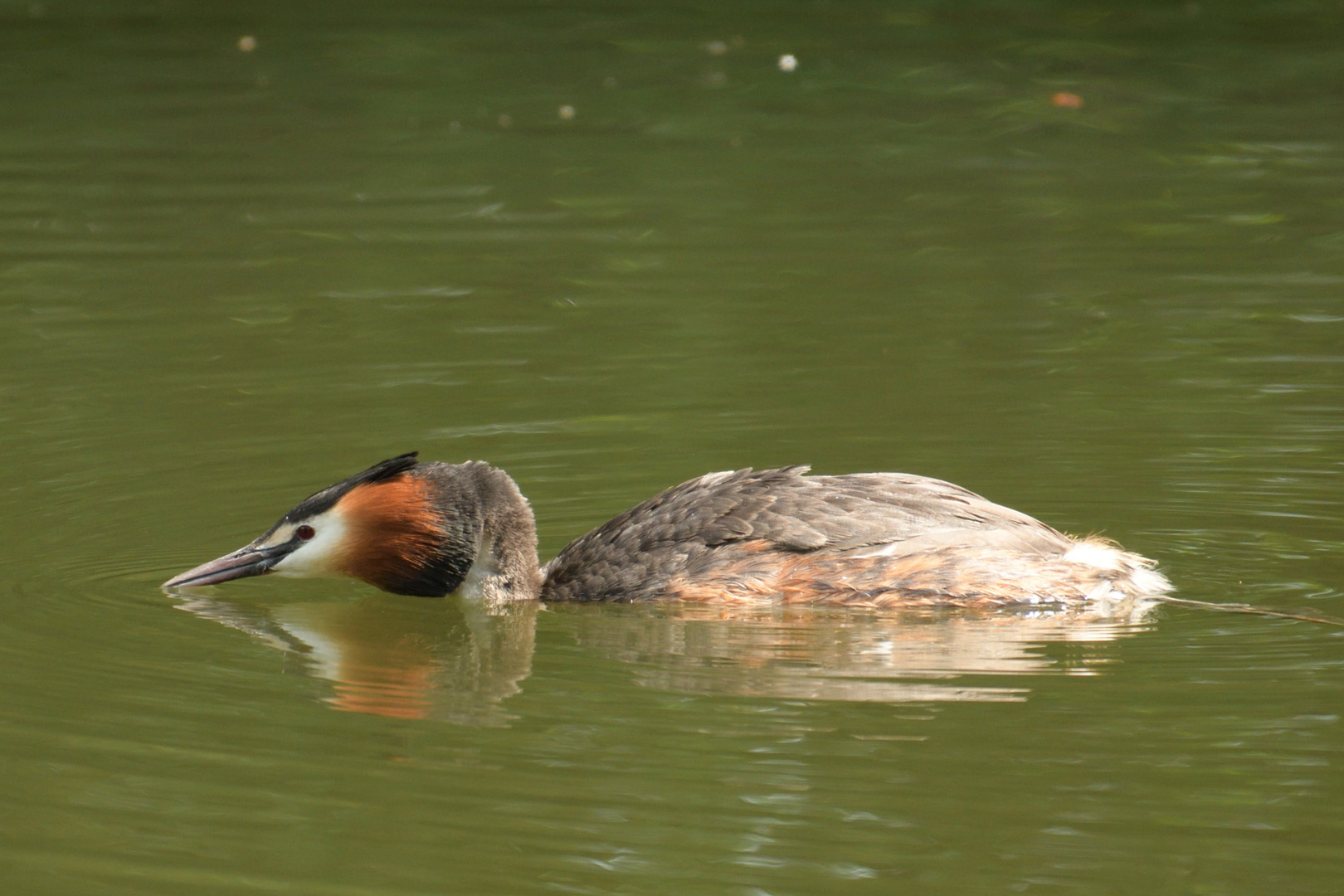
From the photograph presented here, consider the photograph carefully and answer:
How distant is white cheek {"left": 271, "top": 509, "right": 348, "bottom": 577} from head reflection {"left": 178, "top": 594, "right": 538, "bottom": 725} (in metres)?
0.15

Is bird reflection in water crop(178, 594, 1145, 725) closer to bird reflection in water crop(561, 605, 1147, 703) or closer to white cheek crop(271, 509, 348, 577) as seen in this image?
bird reflection in water crop(561, 605, 1147, 703)

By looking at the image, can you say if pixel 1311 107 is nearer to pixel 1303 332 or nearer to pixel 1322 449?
pixel 1303 332

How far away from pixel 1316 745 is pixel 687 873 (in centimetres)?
179

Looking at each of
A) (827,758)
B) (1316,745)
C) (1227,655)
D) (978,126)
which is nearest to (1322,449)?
(1227,655)

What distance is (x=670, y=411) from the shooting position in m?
9.11

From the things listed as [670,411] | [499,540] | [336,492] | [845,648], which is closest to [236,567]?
[336,492]

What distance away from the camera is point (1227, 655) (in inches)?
235

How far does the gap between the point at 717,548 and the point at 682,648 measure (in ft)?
1.98

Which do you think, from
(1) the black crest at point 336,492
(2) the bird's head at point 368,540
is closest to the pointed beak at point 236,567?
(2) the bird's head at point 368,540

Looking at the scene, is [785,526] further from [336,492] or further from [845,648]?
[336,492]

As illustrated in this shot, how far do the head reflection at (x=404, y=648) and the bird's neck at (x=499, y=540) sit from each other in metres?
0.07

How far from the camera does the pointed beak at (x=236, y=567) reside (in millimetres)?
7035

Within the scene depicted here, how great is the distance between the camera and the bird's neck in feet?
23.8

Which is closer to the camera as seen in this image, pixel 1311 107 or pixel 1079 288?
pixel 1079 288
